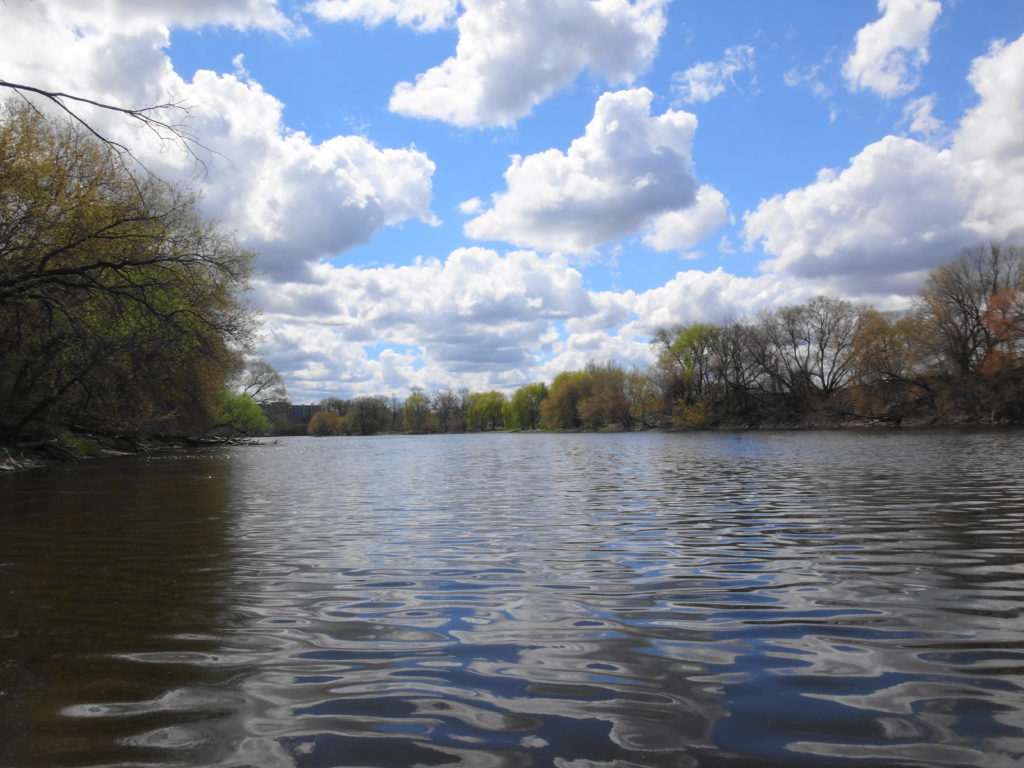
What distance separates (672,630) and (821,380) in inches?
3694

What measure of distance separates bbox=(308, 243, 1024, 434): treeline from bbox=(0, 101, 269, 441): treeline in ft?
214

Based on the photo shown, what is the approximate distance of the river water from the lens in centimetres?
308

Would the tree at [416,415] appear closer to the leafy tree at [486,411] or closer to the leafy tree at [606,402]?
the leafy tree at [486,411]

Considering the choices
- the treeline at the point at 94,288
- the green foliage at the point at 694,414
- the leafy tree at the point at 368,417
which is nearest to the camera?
the treeline at the point at 94,288

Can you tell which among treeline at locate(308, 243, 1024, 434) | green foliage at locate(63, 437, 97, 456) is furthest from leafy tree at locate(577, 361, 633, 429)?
green foliage at locate(63, 437, 97, 456)

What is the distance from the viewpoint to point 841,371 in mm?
86438

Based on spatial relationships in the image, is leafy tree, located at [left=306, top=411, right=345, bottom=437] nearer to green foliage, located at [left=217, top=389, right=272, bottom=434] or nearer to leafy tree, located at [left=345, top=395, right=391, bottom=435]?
leafy tree, located at [left=345, top=395, right=391, bottom=435]

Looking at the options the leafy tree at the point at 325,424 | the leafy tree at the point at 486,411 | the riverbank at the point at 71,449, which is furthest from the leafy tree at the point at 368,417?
the riverbank at the point at 71,449

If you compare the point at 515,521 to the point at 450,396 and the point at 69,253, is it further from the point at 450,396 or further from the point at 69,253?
the point at 450,396

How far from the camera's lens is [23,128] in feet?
69.8

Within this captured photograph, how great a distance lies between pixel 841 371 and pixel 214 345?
3226 inches

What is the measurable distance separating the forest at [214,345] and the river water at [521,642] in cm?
869

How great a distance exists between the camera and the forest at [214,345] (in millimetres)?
18094

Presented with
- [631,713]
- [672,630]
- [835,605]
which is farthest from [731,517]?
[631,713]
